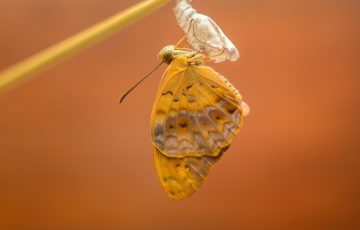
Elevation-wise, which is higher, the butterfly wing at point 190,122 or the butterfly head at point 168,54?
the butterfly head at point 168,54

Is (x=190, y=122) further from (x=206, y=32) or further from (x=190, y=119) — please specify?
(x=206, y=32)

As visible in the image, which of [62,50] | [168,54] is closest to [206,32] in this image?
[168,54]

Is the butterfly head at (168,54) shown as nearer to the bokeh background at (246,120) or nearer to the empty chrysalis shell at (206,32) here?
the empty chrysalis shell at (206,32)

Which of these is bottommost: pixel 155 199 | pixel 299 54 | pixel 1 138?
pixel 155 199

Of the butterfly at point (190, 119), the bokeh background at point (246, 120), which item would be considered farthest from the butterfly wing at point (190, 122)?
the bokeh background at point (246, 120)

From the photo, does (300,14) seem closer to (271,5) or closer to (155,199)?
(271,5)

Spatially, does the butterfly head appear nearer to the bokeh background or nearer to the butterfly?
the butterfly

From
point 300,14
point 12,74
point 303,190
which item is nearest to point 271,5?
point 300,14
